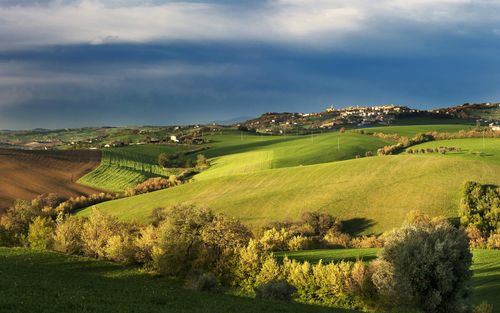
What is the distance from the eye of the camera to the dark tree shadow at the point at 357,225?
252 feet

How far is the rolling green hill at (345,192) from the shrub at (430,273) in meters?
36.2

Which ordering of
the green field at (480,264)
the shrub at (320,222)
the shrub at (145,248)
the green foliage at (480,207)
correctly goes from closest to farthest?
the green field at (480,264), the shrub at (145,248), the green foliage at (480,207), the shrub at (320,222)

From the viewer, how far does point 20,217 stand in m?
86.1

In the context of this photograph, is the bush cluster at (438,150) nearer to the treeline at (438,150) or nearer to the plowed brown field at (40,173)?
the treeline at (438,150)

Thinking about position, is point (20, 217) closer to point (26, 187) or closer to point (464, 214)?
point (26, 187)

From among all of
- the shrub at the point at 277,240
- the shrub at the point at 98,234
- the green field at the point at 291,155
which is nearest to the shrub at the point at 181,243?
the shrub at the point at 98,234

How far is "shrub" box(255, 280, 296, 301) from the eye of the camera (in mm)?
42500

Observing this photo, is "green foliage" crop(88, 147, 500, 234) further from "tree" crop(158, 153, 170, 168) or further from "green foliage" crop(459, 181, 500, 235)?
"tree" crop(158, 153, 170, 168)

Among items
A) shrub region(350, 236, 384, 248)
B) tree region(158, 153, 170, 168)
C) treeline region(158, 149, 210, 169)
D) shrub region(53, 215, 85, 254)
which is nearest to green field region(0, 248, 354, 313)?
shrub region(53, 215, 85, 254)

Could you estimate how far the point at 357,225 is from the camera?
258 ft

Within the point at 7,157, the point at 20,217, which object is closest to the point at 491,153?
the point at 20,217

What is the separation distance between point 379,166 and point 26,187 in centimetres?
8239

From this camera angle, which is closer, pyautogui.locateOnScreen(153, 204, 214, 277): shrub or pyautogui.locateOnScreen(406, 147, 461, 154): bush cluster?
pyautogui.locateOnScreen(153, 204, 214, 277): shrub

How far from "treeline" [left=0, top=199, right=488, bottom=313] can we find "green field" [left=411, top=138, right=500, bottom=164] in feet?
141
